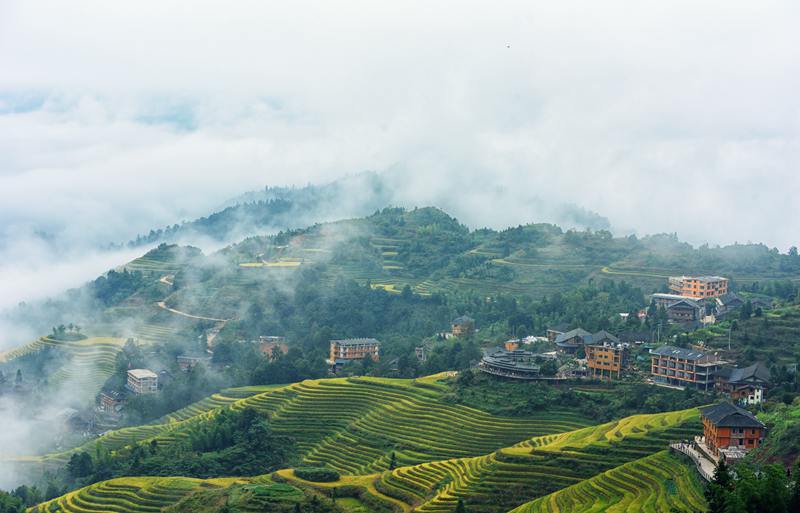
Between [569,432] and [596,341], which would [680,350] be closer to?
[596,341]

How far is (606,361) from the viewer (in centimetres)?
4934

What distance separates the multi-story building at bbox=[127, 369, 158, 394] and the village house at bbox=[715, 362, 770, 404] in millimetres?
36011

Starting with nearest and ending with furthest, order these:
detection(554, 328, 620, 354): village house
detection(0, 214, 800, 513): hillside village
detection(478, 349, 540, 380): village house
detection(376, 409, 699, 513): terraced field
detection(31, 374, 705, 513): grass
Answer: detection(31, 374, 705, 513): grass < detection(376, 409, 699, 513): terraced field < detection(0, 214, 800, 513): hillside village < detection(478, 349, 540, 380): village house < detection(554, 328, 620, 354): village house

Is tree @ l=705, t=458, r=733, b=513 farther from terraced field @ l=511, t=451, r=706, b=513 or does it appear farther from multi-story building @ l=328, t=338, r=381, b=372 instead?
multi-story building @ l=328, t=338, r=381, b=372

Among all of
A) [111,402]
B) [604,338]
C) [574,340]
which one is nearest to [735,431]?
[604,338]

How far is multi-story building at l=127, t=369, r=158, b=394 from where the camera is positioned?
215 feet

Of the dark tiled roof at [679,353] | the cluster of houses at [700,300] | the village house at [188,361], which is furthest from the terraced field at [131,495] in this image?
the cluster of houses at [700,300]

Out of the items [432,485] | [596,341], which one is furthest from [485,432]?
[596,341]

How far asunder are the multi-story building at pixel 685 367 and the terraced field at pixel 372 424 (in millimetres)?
5459

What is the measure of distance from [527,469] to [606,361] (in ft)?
46.4

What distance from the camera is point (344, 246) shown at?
→ 88938 millimetres

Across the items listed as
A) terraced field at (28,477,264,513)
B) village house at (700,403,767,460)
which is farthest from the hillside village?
terraced field at (28,477,264,513)

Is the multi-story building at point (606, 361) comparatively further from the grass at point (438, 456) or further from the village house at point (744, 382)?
the grass at point (438, 456)

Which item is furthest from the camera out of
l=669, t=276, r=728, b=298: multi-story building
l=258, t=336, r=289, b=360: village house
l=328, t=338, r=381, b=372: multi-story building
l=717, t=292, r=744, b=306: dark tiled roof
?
l=258, t=336, r=289, b=360: village house
